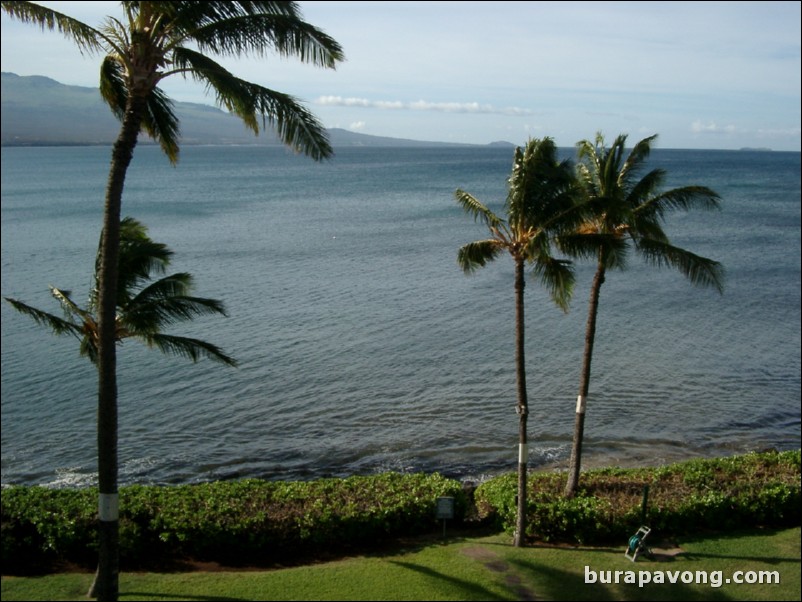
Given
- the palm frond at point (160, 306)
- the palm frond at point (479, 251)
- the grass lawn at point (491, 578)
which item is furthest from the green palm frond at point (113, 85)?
the grass lawn at point (491, 578)

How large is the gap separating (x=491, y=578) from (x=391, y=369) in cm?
1747

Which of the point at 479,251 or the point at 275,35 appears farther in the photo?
the point at 479,251

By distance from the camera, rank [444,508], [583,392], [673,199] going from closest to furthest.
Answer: [444,508] → [673,199] → [583,392]

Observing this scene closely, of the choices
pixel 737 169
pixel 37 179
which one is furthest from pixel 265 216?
pixel 737 169

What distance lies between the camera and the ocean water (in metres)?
23.8

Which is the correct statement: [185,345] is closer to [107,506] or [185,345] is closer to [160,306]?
[160,306]

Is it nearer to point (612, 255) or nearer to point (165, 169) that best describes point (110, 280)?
point (612, 255)

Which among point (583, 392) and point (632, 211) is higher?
point (632, 211)

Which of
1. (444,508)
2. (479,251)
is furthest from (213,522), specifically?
(479,251)

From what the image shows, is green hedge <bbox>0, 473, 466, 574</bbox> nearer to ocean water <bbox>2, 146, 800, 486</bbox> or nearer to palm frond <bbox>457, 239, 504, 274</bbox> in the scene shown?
palm frond <bbox>457, 239, 504, 274</bbox>

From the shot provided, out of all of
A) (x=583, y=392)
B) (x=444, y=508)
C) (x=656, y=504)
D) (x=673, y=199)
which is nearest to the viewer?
(x=444, y=508)

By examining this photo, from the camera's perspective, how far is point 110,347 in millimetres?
11031

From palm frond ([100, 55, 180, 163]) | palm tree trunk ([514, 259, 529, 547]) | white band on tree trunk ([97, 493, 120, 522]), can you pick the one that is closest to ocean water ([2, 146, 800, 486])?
palm tree trunk ([514, 259, 529, 547])

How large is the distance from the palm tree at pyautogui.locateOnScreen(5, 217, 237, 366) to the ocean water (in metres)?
8.77
